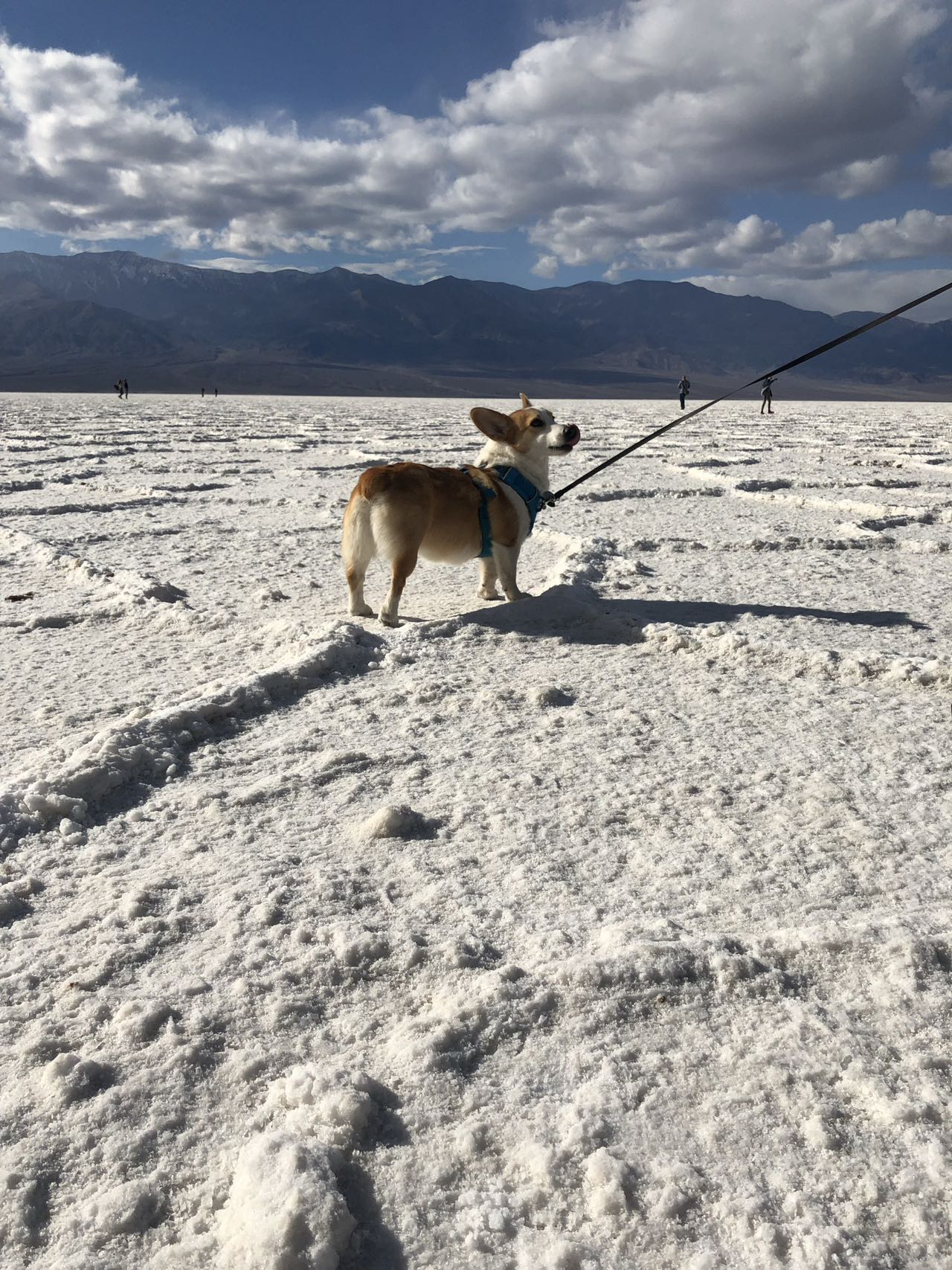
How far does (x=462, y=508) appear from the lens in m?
3.44

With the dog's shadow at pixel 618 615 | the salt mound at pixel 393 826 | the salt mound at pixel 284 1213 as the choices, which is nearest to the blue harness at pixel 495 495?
the dog's shadow at pixel 618 615

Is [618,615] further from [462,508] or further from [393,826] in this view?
[393,826]

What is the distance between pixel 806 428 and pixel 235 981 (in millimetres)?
18666

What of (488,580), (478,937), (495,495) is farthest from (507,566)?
(478,937)

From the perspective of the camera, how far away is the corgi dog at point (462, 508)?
10.7 ft

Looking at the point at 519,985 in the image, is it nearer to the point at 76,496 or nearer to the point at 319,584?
the point at 319,584

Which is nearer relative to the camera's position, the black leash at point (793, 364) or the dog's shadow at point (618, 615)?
the black leash at point (793, 364)

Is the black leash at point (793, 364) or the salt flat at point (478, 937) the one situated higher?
the black leash at point (793, 364)

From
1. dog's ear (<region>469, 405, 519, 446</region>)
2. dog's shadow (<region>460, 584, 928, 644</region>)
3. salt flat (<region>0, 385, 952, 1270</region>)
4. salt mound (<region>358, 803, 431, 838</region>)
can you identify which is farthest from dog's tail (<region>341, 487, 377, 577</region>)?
salt mound (<region>358, 803, 431, 838</region>)

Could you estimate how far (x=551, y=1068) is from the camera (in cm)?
126

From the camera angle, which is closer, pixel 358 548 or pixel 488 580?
pixel 358 548

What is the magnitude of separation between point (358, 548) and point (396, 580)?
0.78 feet

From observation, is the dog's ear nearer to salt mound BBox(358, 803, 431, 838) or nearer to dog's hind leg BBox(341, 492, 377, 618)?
dog's hind leg BBox(341, 492, 377, 618)

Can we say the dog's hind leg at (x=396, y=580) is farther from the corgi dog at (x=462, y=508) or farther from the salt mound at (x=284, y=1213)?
the salt mound at (x=284, y=1213)
